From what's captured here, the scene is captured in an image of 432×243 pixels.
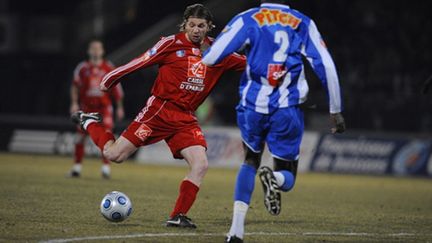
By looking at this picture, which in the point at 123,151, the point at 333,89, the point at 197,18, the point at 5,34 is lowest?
the point at 123,151

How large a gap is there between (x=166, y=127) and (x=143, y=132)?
0.79 feet

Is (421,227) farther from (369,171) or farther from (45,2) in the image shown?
(45,2)

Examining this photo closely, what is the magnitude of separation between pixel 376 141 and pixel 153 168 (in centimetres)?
541

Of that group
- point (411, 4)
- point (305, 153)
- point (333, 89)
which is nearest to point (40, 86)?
point (305, 153)

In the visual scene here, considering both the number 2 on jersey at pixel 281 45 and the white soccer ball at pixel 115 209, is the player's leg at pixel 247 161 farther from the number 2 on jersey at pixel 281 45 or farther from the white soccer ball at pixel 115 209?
the white soccer ball at pixel 115 209

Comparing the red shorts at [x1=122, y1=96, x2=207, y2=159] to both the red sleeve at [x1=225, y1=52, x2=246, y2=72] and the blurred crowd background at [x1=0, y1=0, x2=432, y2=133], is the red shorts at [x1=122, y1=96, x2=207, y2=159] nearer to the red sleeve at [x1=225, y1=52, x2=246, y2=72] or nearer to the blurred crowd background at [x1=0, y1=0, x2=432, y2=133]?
the red sleeve at [x1=225, y1=52, x2=246, y2=72]

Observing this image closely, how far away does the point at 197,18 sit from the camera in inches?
349

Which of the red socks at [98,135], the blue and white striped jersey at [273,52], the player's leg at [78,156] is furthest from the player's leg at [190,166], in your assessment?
the player's leg at [78,156]

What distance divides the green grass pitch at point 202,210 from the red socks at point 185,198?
0.26 m

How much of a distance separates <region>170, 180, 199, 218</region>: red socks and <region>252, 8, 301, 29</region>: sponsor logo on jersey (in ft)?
7.44

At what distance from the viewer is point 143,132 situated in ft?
30.0

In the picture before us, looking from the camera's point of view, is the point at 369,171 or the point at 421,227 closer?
the point at 421,227

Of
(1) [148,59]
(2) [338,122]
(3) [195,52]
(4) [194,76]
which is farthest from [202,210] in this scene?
(2) [338,122]

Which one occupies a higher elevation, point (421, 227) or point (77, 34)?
point (77, 34)
